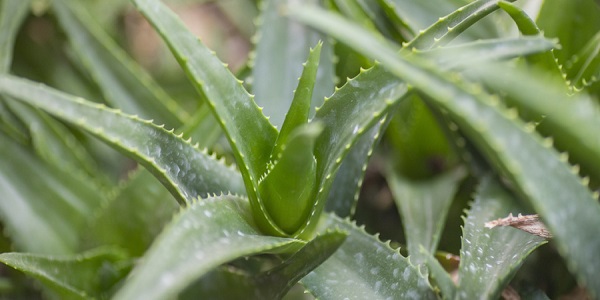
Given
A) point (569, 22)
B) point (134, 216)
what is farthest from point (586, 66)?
point (134, 216)

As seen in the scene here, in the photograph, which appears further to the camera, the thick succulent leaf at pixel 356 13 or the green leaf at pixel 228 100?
the thick succulent leaf at pixel 356 13

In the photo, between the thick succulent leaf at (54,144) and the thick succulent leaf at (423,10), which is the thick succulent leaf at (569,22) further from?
the thick succulent leaf at (54,144)

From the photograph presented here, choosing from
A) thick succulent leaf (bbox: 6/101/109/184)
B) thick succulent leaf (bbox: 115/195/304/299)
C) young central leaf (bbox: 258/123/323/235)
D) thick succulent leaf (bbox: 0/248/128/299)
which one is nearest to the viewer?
thick succulent leaf (bbox: 115/195/304/299)

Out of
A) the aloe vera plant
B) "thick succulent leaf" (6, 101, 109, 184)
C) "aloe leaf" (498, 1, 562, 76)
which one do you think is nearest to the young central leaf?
the aloe vera plant

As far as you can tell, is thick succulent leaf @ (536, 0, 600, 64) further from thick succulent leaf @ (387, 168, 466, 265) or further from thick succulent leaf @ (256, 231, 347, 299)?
thick succulent leaf @ (256, 231, 347, 299)

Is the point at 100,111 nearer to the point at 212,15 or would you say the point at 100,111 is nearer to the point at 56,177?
the point at 56,177

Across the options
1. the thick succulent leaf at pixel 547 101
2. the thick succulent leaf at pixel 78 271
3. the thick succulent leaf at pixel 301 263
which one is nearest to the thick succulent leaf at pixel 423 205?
the thick succulent leaf at pixel 301 263
